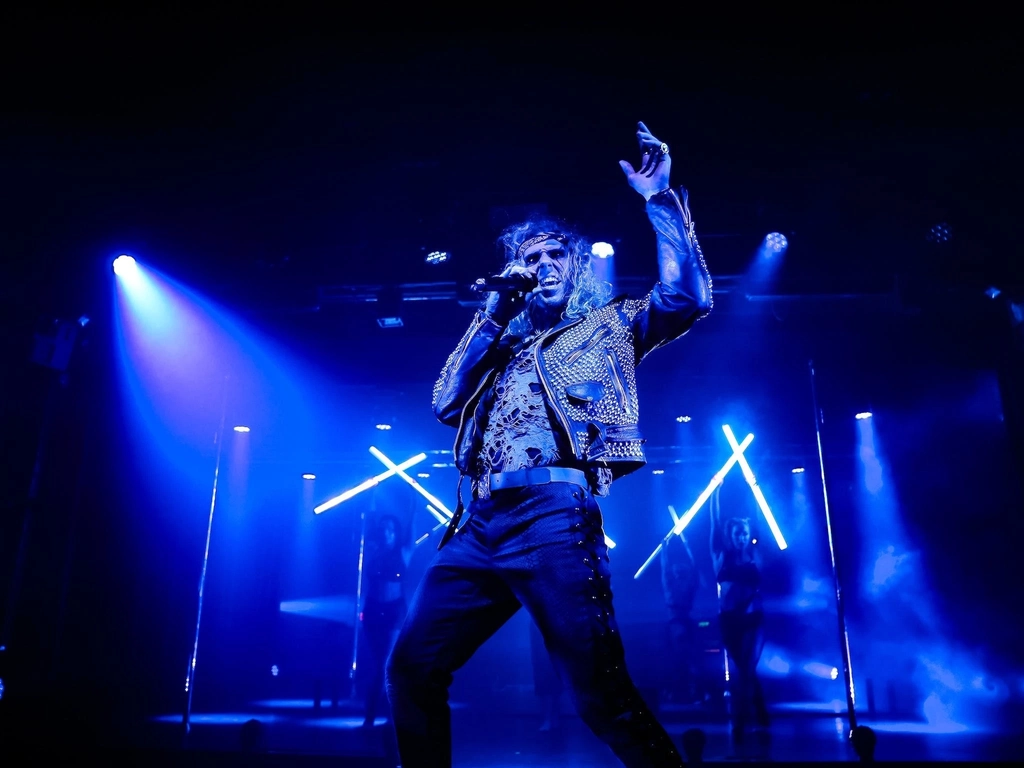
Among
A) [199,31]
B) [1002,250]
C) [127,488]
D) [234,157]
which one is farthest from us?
[127,488]

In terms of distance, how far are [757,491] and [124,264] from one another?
7.40 m

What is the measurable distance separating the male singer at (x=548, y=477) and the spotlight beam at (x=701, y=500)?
21.6 ft

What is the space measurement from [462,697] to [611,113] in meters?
6.71

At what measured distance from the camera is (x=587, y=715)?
1.56 metres

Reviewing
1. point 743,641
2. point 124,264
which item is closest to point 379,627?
point 743,641

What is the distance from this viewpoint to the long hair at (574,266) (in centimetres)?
242

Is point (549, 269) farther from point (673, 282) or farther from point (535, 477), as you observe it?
point (535, 477)

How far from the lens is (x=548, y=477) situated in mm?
1794

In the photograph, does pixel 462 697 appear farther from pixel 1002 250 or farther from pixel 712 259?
pixel 1002 250

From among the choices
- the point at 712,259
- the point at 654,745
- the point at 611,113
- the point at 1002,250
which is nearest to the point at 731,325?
the point at 712,259

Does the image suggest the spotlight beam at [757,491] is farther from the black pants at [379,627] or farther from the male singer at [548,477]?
the male singer at [548,477]

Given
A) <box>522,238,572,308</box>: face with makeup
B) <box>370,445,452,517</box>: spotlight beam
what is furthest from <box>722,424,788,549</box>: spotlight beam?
<box>522,238,572,308</box>: face with makeup

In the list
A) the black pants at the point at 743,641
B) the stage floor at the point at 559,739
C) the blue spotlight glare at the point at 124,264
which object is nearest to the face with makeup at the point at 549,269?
the stage floor at the point at 559,739

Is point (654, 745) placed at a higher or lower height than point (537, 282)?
lower
